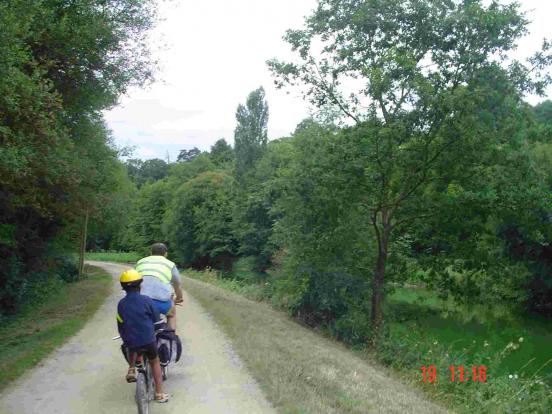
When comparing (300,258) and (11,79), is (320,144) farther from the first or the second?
(11,79)

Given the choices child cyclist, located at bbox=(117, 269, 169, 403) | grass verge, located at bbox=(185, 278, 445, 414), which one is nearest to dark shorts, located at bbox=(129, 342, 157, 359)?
child cyclist, located at bbox=(117, 269, 169, 403)

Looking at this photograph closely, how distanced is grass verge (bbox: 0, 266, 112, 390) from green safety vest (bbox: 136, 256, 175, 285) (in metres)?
2.47

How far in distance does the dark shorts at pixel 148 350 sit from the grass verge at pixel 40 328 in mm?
2467

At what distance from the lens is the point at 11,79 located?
856 centimetres

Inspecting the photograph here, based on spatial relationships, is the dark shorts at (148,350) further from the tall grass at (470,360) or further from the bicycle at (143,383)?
the tall grass at (470,360)

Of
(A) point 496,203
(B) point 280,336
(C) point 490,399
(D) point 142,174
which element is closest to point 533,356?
(A) point 496,203

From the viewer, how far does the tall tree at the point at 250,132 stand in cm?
5784

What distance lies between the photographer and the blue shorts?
23.8 feet

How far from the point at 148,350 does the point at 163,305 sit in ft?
3.44

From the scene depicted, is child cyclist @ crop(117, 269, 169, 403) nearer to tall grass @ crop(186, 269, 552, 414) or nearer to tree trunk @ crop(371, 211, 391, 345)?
tall grass @ crop(186, 269, 552, 414)

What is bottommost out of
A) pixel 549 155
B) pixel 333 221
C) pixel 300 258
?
pixel 300 258

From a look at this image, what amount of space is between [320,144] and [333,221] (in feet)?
7.93
